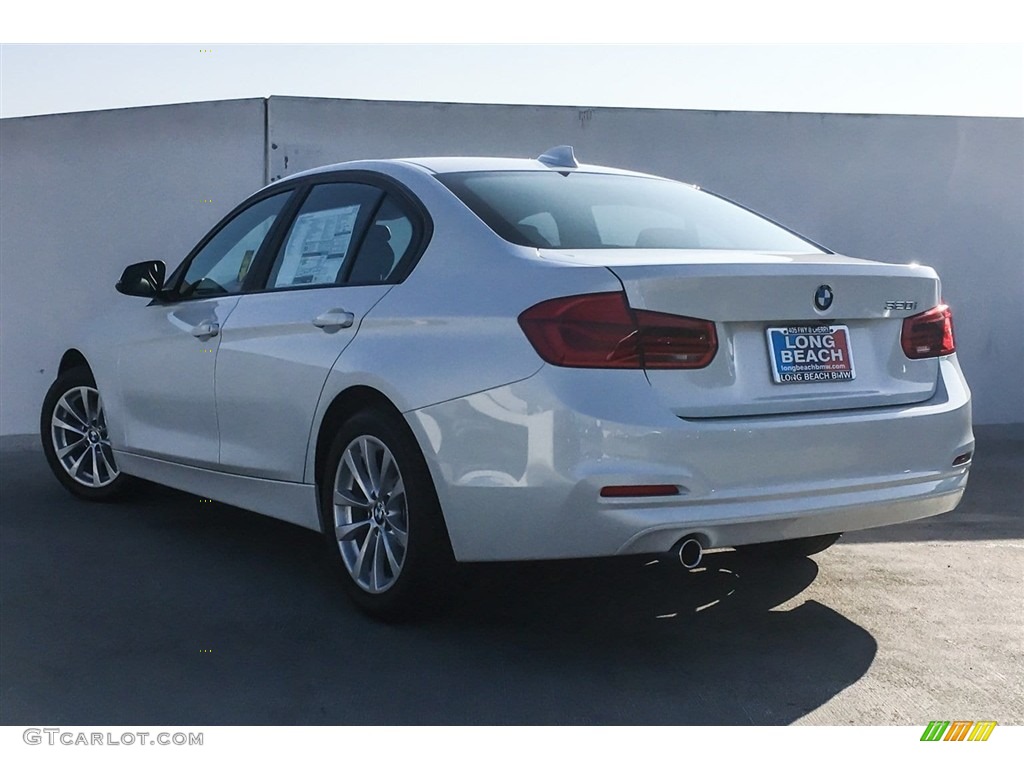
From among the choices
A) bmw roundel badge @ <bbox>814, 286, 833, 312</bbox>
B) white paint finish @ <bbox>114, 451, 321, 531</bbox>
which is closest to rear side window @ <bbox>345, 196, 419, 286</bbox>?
white paint finish @ <bbox>114, 451, 321, 531</bbox>

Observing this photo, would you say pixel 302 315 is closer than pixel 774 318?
No

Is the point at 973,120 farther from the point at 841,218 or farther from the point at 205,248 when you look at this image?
the point at 205,248

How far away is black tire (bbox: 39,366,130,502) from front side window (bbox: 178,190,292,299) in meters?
1.12

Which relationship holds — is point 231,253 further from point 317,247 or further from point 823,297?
point 823,297

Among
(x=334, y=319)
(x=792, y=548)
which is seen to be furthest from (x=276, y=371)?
(x=792, y=548)

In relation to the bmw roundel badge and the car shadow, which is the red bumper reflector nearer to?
the car shadow

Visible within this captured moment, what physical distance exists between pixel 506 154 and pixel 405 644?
6129mm

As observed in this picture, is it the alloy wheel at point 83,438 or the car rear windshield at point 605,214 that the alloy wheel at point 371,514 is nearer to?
the car rear windshield at point 605,214

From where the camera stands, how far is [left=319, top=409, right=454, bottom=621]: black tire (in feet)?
12.9

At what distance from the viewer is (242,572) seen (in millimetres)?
5117

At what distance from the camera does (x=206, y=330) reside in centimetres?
527

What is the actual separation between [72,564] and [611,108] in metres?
5.81

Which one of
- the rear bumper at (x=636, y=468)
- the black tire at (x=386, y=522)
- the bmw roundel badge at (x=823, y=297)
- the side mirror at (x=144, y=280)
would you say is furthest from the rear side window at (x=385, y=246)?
the side mirror at (x=144, y=280)

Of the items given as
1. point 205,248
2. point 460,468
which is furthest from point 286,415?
point 205,248
